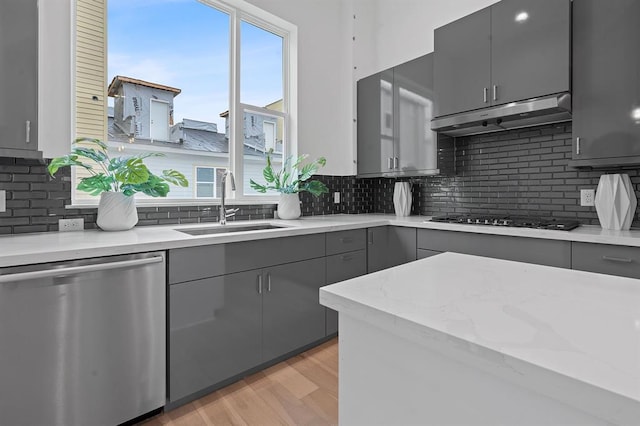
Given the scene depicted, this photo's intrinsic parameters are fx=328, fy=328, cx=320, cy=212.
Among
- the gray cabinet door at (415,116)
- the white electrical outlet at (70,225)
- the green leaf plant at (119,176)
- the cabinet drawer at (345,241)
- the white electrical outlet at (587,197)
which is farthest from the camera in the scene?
the gray cabinet door at (415,116)

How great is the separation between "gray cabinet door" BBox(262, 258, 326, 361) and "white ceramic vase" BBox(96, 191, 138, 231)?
3.04 feet

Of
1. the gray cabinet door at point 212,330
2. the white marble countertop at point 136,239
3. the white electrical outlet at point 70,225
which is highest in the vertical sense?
the white electrical outlet at point 70,225

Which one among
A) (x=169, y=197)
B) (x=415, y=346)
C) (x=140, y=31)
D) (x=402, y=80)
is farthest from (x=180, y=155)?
(x=415, y=346)

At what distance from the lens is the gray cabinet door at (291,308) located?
214 cm

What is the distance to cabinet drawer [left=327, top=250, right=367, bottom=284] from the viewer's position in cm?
252

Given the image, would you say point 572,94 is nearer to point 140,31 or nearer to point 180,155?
point 180,155

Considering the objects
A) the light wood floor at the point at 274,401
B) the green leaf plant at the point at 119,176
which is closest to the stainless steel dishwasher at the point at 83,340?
the light wood floor at the point at 274,401

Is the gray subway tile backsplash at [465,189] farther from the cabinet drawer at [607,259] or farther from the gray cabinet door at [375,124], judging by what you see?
the cabinet drawer at [607,259]

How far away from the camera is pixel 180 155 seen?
2.57 m

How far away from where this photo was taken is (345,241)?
2.61 meters

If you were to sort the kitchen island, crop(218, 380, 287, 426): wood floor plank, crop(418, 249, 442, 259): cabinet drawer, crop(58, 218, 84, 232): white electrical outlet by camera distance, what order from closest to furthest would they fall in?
1. the kitchen island
2. crop(218, 380, 287, 426): wood floor plank
3. crop(58, 218, 84, 232): white electrical outlet
4. crop(418, 249, 442, 259): cabinet drawer

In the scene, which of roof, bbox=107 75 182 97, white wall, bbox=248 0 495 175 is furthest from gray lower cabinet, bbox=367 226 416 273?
roof, bbox=107 75 182 97

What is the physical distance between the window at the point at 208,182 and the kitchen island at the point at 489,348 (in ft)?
6.85

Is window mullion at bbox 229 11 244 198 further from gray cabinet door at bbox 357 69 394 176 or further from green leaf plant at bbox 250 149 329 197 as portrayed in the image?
gray cabinet door at bbox 357 69 394 176
